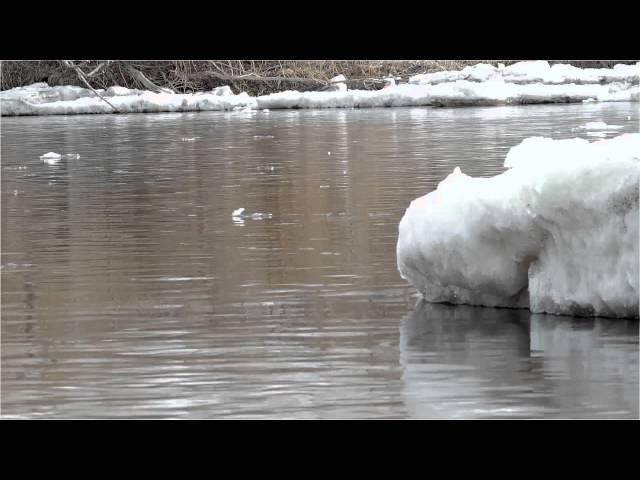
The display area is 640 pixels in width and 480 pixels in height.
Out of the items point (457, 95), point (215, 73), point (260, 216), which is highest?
point (215, 73)

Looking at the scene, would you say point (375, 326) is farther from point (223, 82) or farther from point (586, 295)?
point (223, 82)

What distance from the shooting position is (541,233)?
8.21 meters

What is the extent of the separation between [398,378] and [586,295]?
164 cm

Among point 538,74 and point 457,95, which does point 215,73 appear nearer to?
point 457,95

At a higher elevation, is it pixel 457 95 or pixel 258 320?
pixel 457 95

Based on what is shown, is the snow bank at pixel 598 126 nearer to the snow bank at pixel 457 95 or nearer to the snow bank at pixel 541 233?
the snow bank at pixel 457 95

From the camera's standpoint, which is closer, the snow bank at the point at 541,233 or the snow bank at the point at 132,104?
the snow bank at the point at 541,233

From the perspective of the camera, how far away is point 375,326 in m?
8.45

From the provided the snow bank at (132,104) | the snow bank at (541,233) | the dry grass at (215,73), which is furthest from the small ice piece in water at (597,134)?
the dry grass at (215,73)

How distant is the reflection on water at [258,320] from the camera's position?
6598 mm

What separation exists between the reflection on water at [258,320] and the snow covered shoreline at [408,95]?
1982 cm

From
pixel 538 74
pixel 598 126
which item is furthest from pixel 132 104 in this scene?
pixel 598 126

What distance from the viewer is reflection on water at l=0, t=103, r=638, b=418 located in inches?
260

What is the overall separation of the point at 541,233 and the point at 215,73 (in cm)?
3735
